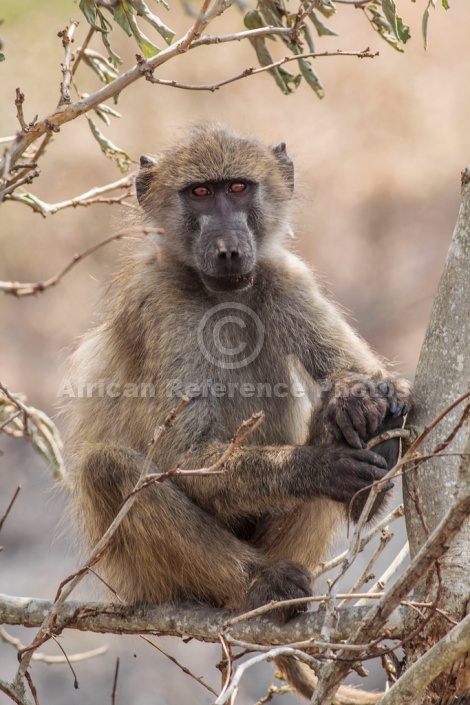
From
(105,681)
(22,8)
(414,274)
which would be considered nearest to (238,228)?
(105,681)

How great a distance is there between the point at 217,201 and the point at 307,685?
2.38 m

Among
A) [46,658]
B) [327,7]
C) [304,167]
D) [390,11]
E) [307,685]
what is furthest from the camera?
[304,167]

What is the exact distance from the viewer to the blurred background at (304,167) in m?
12.4

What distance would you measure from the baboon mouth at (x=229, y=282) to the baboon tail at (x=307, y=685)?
1712 millimetres

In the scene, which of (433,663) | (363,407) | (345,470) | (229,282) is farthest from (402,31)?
(433,663)

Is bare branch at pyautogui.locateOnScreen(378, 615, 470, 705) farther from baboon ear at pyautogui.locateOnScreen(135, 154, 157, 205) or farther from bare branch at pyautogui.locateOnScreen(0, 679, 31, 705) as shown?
baboon ear at pyautogui.locateOnScreen(135, 154, 157, 205)

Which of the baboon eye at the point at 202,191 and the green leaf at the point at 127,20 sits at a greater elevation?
the green leaf at the point at 127,20

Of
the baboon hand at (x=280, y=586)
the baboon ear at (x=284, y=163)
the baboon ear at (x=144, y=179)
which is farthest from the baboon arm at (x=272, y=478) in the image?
the baboon ear at (x=284, y=163)

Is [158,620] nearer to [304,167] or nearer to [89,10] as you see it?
[89,10]

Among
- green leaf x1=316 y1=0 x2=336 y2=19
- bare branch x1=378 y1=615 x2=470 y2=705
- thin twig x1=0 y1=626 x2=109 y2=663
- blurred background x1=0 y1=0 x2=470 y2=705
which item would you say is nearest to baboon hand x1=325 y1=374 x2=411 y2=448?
bare branch x1=378 y1=615 x2=470 y2=705

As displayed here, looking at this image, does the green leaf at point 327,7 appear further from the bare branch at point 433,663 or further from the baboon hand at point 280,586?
the bare branch at point 433,663

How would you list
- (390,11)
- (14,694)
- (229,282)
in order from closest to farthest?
(14,694) < (390,11) < (229,282)

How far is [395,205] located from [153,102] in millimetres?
3956

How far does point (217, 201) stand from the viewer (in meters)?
4.86
